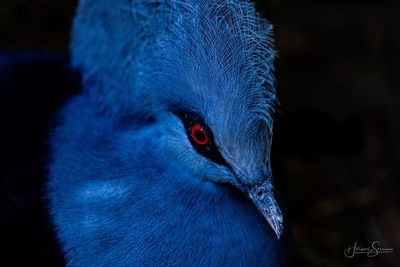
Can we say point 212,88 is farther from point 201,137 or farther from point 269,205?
point 269,205

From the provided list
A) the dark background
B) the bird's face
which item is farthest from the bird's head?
the dark background

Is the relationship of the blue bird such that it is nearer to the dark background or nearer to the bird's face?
the bird's face

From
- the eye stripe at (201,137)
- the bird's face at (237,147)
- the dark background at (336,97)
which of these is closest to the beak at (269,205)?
the bird's face at (237,147)

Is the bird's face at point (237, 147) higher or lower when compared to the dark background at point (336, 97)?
higher

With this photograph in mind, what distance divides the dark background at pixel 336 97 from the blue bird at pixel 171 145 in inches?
33.8

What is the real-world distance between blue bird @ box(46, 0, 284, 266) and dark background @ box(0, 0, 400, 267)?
86 centimetres

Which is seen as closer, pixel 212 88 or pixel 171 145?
pixel 212 88

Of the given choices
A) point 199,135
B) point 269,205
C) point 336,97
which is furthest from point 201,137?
point 336,97

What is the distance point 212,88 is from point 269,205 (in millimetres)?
385

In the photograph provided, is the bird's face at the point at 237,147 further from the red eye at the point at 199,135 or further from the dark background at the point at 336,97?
the dark background at the point at 336,97

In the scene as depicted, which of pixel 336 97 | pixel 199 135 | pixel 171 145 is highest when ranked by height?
pixel 199 135

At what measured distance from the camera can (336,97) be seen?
13.5 feet

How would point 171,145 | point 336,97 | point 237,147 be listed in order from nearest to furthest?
point 237,147
point 171,145
point 336,97

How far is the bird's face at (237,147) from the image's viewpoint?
1.96m
